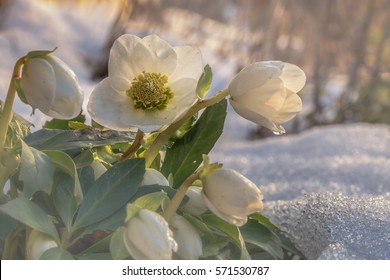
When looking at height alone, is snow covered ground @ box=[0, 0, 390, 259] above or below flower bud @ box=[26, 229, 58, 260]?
below

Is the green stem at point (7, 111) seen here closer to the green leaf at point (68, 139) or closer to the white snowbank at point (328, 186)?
the green leaf at point (68, 139)

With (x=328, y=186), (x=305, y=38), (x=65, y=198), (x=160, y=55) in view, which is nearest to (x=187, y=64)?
(x=160, y=55)

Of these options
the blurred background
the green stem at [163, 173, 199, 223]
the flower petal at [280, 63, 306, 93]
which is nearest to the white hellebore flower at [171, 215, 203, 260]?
the green stem at [163, 173, 199, 223]

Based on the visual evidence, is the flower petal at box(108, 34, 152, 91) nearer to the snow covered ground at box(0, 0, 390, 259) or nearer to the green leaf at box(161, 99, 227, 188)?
the green leaf at box(161, 99, 227, 188)

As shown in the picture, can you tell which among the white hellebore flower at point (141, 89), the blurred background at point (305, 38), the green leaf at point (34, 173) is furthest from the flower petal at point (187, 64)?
the blurred background at point (305, 38)

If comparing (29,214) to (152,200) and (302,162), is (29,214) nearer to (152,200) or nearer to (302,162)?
(152,200)
